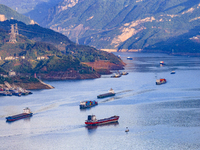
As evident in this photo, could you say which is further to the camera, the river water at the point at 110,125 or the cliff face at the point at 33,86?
the cliff face at the point at 33,86

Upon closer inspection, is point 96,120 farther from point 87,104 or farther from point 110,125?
point 87,104

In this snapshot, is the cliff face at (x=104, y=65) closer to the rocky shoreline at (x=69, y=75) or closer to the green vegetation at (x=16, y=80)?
the rocky shoreline at (x=69, y=75)

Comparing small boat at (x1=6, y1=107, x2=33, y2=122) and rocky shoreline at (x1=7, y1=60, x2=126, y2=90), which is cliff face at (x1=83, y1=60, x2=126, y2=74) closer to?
rocky shoreline at (x1=7, y1=60, x2=126, y2=90)

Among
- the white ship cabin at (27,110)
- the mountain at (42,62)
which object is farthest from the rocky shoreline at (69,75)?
the white ship cabin at (27,110)

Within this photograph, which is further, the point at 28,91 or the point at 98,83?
the point at 98,83

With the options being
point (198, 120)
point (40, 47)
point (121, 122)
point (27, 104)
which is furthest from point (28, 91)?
point (40, 47)

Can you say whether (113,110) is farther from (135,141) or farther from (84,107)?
(135,141)

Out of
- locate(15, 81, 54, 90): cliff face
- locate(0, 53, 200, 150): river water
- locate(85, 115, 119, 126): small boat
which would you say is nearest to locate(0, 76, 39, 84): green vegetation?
locate(15, 81, 54, 90): cliff face

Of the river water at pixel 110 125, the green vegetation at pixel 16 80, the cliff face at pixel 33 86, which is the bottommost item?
the river water at pixel 110 125
